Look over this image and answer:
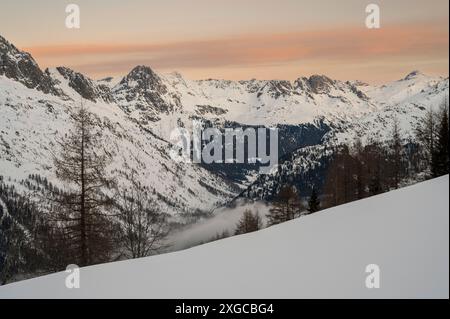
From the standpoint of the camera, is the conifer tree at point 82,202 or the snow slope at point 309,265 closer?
the snow slope at point 309,265

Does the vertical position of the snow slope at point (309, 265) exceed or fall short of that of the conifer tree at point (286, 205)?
it falls short

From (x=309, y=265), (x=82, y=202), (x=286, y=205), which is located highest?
(x=286, y=205)

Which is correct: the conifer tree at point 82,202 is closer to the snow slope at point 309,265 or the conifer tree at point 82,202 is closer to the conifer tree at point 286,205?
the snow slope at point 309,265

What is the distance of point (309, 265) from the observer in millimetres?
10039

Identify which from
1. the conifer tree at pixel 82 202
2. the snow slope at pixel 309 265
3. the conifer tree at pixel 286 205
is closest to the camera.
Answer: the snow slope at pixel 309 265

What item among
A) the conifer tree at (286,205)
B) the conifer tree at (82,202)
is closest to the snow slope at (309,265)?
the conifer tree at (82,202)

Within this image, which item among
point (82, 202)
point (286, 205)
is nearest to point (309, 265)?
point (82, 202)

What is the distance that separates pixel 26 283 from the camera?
11258 millimetres

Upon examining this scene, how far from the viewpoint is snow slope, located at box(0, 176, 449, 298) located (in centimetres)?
869

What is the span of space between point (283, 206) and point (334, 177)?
18.3 feet

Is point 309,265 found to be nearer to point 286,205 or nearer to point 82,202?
point 82,202

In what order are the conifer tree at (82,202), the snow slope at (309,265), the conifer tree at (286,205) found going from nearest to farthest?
the snow slope at (309,265), the conifer tree at (82,202), the conifer tree at (286,205)

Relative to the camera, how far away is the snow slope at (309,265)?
342 inches
